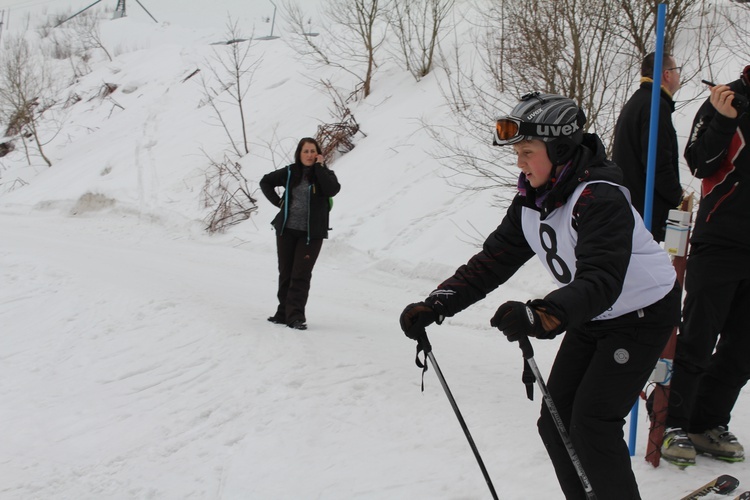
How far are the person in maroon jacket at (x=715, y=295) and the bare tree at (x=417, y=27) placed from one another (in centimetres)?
1352

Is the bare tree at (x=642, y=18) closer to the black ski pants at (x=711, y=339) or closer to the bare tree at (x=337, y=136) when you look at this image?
the black ski pants at (x=711, y=339)

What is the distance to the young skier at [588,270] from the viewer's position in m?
2.48

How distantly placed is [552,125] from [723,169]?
4.89 feet

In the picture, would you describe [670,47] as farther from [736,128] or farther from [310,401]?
[310,401]

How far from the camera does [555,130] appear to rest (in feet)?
8.63

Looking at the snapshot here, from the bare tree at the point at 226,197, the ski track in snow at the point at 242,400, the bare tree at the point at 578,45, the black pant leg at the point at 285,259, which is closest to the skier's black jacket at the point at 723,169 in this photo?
the ski track in snow at the point at 242,400

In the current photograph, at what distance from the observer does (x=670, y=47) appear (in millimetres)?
8617

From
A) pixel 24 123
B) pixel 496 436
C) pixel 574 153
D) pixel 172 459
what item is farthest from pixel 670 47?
pixel 24 123

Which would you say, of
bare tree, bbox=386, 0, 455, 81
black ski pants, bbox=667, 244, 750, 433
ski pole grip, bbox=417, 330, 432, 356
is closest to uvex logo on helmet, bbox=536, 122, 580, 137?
ski pole grip, bbox=417, 330, 432, 356

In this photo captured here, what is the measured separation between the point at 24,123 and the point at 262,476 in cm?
2561

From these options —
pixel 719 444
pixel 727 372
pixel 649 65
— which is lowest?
pixel 719 444

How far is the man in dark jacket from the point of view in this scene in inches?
161

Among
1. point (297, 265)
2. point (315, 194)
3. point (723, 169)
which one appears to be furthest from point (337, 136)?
point (723, 169)

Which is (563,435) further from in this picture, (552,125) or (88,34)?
(88,34)
